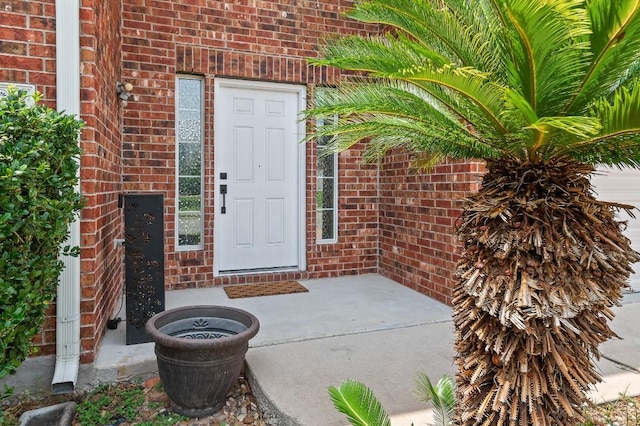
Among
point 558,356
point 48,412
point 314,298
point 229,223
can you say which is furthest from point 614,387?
point 229,223

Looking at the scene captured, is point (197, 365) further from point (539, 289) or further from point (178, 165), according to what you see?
point (178, 165)

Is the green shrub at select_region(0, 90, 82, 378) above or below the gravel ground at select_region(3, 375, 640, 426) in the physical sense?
above

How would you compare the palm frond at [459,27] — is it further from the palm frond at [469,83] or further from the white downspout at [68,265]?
the white downspout at [68,265]

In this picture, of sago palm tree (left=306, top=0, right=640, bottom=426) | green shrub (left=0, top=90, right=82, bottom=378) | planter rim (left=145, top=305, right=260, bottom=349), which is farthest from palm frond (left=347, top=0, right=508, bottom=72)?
planter rim (left=145, top=305, right=260, bottom=349)

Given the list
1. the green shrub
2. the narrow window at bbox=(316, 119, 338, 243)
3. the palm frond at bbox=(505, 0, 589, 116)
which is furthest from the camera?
the narrow window at bbox=(316, 119, 338, 243)

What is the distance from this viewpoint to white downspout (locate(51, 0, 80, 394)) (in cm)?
254

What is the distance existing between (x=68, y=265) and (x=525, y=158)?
252 cm

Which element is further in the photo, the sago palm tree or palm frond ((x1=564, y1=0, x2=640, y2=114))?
the sago palm tree

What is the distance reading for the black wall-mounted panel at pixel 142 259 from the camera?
3115 millimetres

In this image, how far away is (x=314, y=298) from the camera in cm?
432

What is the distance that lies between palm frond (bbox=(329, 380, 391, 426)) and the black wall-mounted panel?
1.91 m

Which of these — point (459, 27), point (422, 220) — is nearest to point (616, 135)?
point (459, 27)

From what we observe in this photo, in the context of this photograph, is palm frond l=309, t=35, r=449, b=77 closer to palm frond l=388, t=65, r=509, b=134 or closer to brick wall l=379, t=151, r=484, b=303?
palm frond l=388, t=65, r=509, b=134

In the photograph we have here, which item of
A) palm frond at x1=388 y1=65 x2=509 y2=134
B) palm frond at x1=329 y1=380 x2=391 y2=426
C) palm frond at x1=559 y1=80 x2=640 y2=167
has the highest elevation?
palm frond at x1=388 y1=65 x2=509 y2=134
